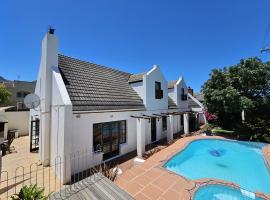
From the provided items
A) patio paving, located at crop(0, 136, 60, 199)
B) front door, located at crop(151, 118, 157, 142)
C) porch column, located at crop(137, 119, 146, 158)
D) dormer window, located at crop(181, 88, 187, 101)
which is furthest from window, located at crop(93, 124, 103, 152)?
dormer window, located at crop(181, 88, 187, 101)

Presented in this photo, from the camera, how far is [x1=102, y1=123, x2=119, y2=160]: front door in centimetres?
1240

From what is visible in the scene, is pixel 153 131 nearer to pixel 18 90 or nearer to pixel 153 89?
pixel 153 89

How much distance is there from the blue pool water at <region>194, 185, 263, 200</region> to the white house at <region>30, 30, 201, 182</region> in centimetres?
609

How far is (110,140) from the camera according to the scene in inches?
505

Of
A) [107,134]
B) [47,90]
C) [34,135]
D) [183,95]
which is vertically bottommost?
[34,135]

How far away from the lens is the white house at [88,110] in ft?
31.7

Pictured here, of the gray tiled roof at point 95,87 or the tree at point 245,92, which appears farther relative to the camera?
the tree at point 245,92

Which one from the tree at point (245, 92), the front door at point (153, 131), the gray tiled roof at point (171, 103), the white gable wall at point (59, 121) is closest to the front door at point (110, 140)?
the white gable wall at point (59, 121)

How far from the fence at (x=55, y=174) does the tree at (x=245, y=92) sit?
57.9 feet

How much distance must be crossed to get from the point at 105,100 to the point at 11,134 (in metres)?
15.4

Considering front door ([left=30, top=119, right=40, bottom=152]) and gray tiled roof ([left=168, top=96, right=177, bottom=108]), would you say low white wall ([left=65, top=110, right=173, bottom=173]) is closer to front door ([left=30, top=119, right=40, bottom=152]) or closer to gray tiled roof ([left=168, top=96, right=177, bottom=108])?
front door ([left=30, top=119, right=40, bottom=152])

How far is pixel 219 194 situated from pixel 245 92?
657 inches

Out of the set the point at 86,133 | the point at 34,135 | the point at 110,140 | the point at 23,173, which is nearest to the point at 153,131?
the point at 110,140

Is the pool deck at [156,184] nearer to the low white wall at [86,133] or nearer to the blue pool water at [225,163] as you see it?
the blue pool water at [225,163]
